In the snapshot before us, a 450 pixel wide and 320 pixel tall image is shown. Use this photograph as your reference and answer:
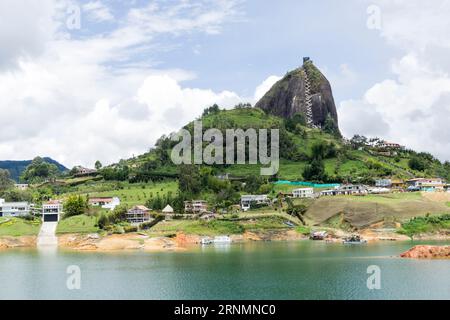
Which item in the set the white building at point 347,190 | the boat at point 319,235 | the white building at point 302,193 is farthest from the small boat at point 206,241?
the white building at point 347,190

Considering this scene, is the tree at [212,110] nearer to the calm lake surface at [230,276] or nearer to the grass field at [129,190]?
the grass field at [129,190]

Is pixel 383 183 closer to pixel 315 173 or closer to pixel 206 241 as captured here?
pixel 315 173

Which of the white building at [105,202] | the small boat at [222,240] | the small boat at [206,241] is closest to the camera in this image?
the small boat at [206,241]

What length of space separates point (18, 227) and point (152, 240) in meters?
26.1

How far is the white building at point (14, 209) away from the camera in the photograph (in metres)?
116

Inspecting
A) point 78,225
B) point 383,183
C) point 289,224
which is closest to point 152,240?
point 78,225

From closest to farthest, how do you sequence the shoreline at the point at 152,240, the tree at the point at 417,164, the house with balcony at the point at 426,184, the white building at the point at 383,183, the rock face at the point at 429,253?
the rock face at the point at 429,253 → the shoreline at the point at 152,240 → the house with balcony at the point at 426,184 → the white building at the point at 383,183 → the tree at the point at 417,164

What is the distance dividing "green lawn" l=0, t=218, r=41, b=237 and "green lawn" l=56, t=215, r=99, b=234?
13.1 ft

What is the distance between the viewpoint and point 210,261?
66812mm

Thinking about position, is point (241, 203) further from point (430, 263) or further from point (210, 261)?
point (430, 263)

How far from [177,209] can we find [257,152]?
4646 cm

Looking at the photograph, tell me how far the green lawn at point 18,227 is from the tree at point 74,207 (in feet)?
18.2

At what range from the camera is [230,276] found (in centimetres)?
5419
